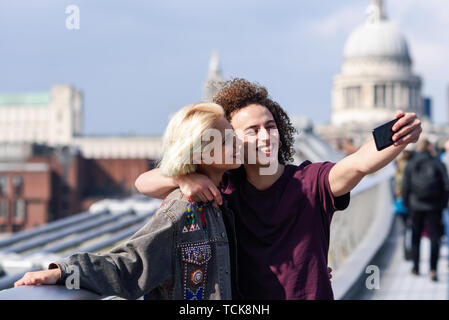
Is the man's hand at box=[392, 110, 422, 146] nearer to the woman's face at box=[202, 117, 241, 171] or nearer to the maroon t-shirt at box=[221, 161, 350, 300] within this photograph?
the maroon t-shirt at box=[221, 161, 350, 300]

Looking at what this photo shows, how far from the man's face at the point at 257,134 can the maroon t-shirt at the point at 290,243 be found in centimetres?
11

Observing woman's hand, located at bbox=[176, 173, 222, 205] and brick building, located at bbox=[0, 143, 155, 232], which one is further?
brick building, located at bbox=[0, 143, 155, 232]

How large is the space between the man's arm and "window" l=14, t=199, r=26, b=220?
38.1m

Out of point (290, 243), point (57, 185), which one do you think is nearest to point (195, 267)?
point (290, 243)

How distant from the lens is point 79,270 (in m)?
1.48

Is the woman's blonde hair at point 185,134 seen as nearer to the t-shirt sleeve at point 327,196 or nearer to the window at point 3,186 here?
the t-shirt sleeve at point 327,196

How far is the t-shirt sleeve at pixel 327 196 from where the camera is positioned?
5.65ft

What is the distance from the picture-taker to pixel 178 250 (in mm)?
1549

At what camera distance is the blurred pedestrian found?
17.4 feet

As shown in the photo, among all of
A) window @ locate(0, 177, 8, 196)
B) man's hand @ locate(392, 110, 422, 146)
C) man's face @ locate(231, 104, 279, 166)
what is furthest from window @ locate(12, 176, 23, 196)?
man's hand @ locate(392, 110, 422, 146)

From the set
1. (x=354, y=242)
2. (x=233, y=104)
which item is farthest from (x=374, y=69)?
(x=233, y=104)

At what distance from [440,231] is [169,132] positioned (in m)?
4.20

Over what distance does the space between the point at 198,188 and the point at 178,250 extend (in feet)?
0.47
